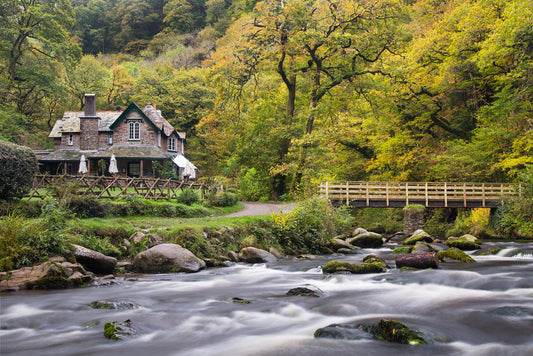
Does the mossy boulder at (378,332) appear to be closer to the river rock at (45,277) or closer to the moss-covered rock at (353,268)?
the moss-covered rock at (353,268)

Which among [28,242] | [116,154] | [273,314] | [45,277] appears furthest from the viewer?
[116,154]

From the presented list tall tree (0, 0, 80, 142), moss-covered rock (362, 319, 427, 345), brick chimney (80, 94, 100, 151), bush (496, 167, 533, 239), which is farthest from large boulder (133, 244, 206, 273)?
brick chimney (80, 94, 100, 151)

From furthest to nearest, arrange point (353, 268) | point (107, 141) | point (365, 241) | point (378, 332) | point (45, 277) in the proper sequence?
point (107, 141), point (365, 241), point (353, 268), point (45, 277), point (378, 332)

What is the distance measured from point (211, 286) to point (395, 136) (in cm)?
2616

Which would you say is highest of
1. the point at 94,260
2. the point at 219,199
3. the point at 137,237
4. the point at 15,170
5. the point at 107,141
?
the point at 107,141

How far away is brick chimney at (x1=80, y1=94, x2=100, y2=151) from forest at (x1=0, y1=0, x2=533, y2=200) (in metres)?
4.18

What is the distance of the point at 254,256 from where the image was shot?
14.4 metres

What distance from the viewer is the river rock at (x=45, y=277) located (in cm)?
902

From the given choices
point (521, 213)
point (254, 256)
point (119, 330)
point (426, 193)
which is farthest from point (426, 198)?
point (119, 330)

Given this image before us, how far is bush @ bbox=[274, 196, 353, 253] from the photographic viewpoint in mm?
17500

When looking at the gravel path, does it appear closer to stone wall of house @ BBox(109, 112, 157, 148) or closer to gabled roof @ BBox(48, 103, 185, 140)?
stone wall of house @ BBox(109, 112, 157, 148)

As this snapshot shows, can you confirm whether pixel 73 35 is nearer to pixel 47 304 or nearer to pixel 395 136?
pixel 395 136

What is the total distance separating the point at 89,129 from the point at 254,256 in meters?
34.9

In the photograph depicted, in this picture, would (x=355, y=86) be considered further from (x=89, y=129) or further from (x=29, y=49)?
(x=29, y=49)
